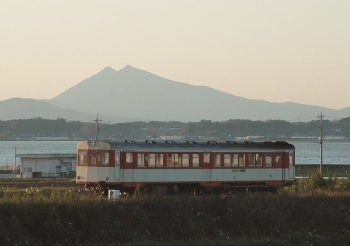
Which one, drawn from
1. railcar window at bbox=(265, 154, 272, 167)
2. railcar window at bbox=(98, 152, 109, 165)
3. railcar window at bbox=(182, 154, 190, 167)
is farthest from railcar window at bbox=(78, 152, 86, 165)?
railcar window at bbox=(265, 154, 272, 167)

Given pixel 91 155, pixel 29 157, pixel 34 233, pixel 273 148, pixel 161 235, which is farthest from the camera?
pixel 29 157

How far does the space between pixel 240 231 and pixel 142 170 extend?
884 centimetres

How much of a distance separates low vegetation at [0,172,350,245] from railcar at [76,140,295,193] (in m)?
3.11

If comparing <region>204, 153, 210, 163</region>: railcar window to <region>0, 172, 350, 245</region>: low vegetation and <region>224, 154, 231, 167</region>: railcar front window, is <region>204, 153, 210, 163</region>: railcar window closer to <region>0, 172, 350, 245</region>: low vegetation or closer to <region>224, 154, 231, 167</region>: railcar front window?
<region>224, 154, 231, 167</region>: railcar front window

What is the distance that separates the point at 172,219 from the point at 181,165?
9069 millimetres

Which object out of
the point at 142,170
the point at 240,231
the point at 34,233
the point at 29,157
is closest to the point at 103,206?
the point at 34,233

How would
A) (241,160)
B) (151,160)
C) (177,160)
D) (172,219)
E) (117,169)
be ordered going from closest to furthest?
(172,219), (117,169), (151,160), (177,160), (241,160)

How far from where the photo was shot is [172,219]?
35.8 m

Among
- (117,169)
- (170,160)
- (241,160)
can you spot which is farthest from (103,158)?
(241,160)

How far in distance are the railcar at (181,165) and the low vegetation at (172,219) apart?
3106mm

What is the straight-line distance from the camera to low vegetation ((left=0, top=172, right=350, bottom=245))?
3253cm

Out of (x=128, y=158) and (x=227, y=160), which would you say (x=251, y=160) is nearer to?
(x=227, y=160)

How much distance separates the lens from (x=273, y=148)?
47844 mm

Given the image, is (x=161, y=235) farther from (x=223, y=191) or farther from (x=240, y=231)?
(x=223, y=191)
